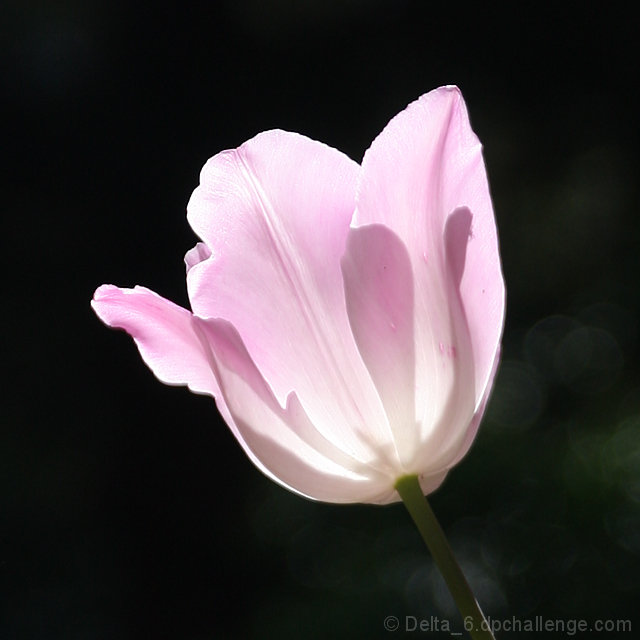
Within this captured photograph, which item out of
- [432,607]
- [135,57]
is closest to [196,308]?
[432,607]

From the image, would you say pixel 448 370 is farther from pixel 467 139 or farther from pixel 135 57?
pixel 135 57

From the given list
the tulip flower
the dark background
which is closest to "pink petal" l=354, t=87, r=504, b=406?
the tulip flower

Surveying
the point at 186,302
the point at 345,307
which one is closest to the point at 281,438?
the point at 345,307

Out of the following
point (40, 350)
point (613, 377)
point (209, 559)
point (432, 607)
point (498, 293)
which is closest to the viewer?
point (498, 293)

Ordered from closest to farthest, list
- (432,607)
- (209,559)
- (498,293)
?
1. (498,293)
2. (432,607)
3. (209,559)

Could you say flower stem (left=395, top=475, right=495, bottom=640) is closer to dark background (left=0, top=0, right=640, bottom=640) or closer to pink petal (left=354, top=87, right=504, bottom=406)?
pink petal (left=354, top=87, right=504, bottom=406)
